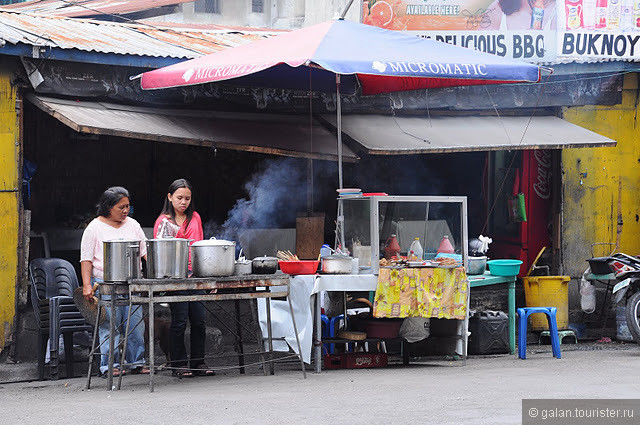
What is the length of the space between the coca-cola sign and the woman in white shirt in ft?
20.2

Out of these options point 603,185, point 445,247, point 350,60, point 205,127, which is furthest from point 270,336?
point 603,185

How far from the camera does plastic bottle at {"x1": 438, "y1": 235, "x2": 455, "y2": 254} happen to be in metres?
9.23

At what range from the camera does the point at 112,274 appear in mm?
7562

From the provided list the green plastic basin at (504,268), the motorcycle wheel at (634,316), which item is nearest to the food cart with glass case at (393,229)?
the green plastic basin at (504,268)

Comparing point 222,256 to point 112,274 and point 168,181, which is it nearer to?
point 112,274

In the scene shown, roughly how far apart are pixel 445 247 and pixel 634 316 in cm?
244

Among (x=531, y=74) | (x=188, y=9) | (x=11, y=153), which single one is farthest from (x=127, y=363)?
(x=188, y=9)

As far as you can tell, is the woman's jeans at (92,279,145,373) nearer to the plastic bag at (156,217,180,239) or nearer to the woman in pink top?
the woman in pink top

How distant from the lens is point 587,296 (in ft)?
37.8

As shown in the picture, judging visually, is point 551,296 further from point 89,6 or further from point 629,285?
point 89,6

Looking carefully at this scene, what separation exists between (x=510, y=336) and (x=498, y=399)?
3.40 meters

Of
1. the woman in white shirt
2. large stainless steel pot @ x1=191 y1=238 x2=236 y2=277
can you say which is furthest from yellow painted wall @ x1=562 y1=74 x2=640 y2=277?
the woman in white shirt

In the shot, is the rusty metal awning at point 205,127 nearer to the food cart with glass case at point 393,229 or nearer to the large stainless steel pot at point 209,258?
the food cart with glass case at point 393,229

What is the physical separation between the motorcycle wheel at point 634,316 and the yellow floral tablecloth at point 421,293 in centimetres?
232
